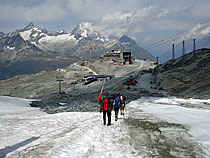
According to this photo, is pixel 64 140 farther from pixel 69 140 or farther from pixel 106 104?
pixel 106 104

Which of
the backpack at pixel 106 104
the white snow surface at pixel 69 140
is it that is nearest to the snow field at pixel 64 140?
the white snow surface at pixel 69 140

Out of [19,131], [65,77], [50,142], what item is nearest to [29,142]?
[50,142]

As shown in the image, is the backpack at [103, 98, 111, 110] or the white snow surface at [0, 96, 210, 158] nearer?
the white snow surface at [0, 96, 210, 158]

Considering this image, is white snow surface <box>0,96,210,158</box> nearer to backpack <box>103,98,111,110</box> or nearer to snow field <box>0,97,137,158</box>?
snow field <box>0,97,137,158</box>

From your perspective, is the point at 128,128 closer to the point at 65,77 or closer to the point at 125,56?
the point at 65,77

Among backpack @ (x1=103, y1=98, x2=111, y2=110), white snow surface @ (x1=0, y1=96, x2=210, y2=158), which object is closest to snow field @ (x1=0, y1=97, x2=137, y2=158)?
white snow surface @ (x1=0, y1=96, x2=210, y2=158)

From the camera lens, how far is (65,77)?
119 metres

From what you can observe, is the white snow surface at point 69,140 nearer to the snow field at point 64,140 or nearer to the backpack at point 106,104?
the snow field at point 64,140

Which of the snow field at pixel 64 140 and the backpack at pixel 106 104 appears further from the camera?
the backpack at pixel 106 104

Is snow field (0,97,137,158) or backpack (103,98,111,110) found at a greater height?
backpack (103,98,111,110)

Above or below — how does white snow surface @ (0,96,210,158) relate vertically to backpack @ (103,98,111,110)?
below

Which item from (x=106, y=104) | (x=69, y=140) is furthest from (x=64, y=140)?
(x=106, y=104)

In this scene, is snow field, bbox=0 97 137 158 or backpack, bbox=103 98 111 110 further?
backpack, bbox=103 98 111 110

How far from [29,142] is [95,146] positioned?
347 cm
